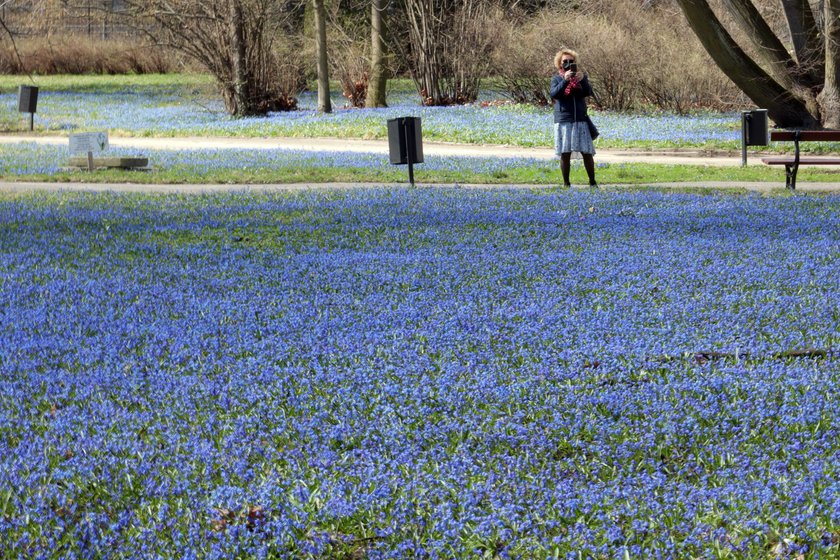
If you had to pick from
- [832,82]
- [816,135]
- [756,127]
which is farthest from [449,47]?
[816,135]

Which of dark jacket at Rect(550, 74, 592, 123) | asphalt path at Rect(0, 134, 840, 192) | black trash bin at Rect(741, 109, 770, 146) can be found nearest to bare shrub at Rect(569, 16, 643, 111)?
asphalt path at Rect(0, 134, 840, 192)

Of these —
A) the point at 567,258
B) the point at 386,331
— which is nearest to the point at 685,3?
the point at 567,258

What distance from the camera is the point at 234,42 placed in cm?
3416

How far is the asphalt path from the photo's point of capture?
57.6 ft

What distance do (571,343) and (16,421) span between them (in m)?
2.90

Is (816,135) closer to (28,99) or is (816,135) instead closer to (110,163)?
(110,163)

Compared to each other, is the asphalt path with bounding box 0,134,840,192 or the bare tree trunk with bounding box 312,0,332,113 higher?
A: the bare tree trunk with bounding box 312,0,332,113

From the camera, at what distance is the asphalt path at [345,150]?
17.5m

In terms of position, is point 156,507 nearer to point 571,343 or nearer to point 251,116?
point 571,343

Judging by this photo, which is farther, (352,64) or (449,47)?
(352,64)

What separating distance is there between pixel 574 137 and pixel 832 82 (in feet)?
40.2

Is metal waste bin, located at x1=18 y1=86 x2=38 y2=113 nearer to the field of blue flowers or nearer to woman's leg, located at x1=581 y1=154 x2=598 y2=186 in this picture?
woman's leg, located at x1=581 y1=154 x2=598 y2=186

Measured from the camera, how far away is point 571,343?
664 cm

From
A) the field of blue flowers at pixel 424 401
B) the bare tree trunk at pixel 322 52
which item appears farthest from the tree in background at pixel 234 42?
the field of blue flowers at pixel 424 401
